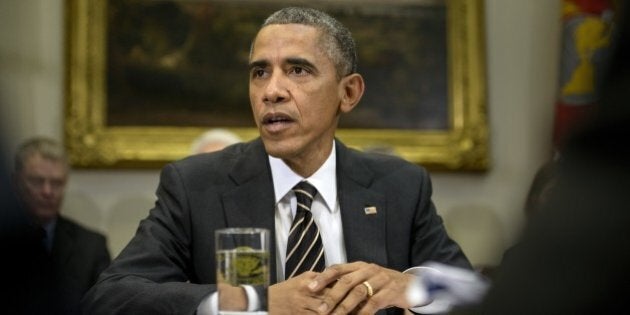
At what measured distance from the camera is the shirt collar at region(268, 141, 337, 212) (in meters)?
3.21

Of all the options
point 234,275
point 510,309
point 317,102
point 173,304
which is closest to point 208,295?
point 173,304

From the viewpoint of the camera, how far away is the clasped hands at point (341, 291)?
8.13 feet

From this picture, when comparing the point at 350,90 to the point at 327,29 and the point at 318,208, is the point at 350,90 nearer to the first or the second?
the point at 327,29

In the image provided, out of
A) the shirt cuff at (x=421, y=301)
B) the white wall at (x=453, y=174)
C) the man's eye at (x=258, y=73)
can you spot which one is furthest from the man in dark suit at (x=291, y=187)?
the white wall at (x=453, y=174)

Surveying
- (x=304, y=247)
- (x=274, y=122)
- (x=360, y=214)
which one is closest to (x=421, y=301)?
(x=304, y=247)

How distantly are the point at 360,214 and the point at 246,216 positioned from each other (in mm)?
388

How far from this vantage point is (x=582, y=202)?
3.31 feet

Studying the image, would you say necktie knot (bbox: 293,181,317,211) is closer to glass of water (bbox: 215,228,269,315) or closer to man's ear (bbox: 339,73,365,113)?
man's ear (bbox: 339,73,365,113)

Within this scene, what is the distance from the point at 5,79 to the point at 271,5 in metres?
5.91

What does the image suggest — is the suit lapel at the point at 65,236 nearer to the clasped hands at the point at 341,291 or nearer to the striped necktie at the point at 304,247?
the striped necktie at the point at 304,247

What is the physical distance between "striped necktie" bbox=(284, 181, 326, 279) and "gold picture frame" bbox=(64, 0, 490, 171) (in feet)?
10.6

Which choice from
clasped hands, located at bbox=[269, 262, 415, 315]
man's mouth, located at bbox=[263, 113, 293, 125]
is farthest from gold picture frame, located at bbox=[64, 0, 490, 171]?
clasped hands, located at bbox=[269, 262, 415, 315]

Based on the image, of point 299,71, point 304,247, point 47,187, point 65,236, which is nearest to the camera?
point 304,247

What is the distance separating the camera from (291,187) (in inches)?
126
